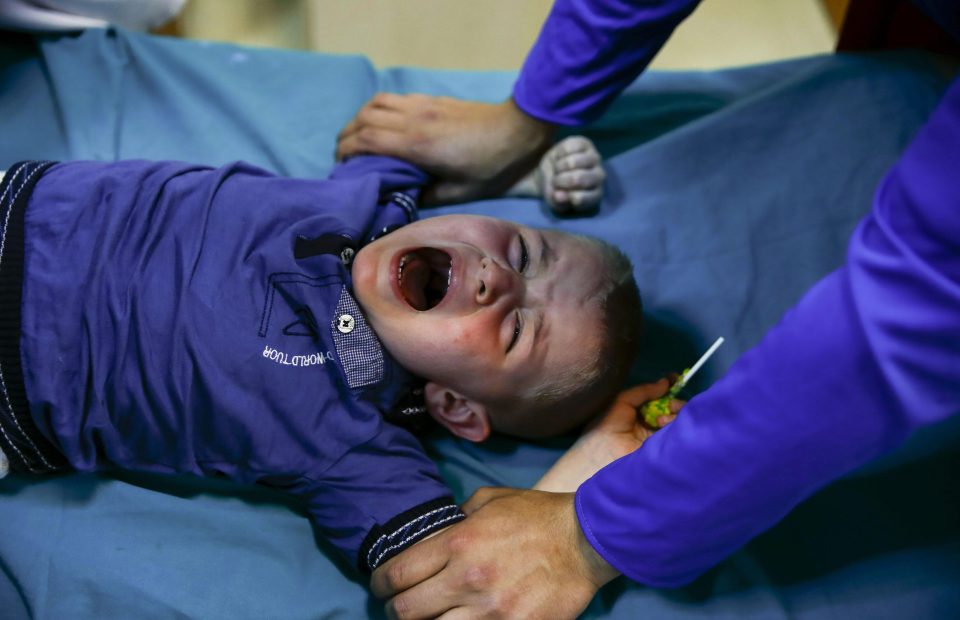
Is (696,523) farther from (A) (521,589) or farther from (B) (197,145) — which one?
(B) (197,145)

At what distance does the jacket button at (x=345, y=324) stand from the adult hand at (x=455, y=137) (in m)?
0.35

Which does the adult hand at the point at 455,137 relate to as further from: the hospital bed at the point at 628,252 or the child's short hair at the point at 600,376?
the child's short hair at the point at 600,376

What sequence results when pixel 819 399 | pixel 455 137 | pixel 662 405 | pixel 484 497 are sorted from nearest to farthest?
pixel 819 399 < pixel 484 497 < pixel 662 405 < pixel 455 137

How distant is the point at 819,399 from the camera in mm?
631

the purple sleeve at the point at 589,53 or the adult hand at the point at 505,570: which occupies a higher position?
the purple sleeve at the point at 589,53

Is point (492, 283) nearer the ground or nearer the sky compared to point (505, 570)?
nearer the sky

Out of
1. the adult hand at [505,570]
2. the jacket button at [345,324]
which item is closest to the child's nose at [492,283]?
the jacket button at [345,324]

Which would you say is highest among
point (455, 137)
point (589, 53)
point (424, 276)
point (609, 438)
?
point (589, 53)

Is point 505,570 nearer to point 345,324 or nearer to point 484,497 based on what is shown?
point 484,497

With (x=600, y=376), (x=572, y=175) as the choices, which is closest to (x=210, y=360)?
(x=600, y=376)

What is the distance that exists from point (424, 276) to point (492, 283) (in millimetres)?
170

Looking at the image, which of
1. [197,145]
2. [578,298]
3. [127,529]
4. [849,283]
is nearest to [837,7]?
[578,298]

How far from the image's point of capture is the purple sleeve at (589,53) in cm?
→ 112

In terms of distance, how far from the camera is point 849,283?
60cm
